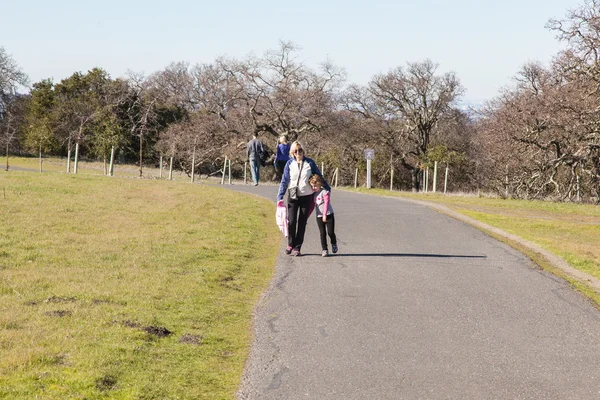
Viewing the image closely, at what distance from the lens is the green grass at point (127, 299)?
5.85 meters

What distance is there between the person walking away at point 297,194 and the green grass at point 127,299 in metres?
0.61

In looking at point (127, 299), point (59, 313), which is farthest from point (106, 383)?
point (127, 299)

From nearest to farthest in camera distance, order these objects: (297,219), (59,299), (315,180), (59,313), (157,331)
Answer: (157,331)
(59,313)
(59,299)
(315,180)
(297,219)

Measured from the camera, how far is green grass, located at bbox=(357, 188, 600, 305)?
1347 cm

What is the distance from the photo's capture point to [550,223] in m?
20.2

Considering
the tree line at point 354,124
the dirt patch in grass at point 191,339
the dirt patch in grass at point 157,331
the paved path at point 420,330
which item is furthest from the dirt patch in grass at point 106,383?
Answer: the tree line at point 354,124

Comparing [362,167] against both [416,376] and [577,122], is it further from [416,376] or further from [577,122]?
[416,376]

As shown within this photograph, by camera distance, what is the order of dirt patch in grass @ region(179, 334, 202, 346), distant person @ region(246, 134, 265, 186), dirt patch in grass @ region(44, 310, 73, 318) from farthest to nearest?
1. distant person @ region(246, 134, 265, 186)
2. dirt patch in grass @ region(44, 310, 73, 318)
3. dirt patch in grass @ region(179, 334, 202, 346)

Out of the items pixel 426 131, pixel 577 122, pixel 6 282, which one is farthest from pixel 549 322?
pixel 426 131

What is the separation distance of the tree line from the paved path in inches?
876

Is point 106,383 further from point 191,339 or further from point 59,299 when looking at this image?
point 59,299

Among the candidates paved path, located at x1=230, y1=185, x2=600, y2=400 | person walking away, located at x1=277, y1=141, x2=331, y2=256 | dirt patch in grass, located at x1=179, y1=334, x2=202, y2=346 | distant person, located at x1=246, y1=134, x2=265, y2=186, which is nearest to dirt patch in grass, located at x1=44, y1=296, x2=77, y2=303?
dirt patch in grass, located at x1=179, y1=334, x2=202, y2=346

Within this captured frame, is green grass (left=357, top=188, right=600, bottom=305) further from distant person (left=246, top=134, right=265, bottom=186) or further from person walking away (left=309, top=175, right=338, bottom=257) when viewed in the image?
distant person (left=246, top=134, right=265, bottom=186)

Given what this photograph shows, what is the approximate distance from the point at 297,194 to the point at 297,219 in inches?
16.7
